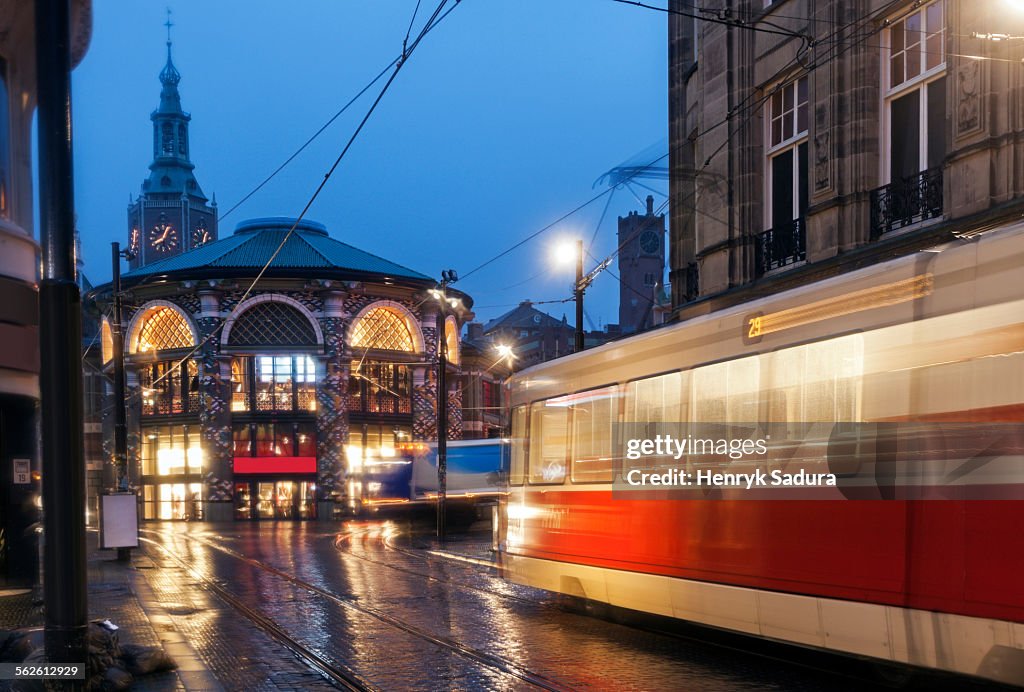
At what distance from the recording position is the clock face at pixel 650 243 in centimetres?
11050

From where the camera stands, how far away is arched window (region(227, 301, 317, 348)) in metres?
51.2

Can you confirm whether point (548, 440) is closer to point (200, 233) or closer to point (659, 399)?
point (659, 399)

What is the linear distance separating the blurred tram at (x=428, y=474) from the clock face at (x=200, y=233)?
129 meters

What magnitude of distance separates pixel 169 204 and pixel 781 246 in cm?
15305

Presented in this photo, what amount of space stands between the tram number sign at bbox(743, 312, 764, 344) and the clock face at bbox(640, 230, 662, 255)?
10172 centimetres

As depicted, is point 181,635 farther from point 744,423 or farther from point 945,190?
point 945,190

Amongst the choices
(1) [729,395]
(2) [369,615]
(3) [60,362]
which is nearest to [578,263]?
(2) [369,615]

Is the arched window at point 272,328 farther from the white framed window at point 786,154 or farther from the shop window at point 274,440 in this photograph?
the white framed window at point 786,154

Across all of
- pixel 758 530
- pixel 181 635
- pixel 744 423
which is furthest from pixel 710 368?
pixel 181 635

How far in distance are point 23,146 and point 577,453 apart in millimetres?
9861

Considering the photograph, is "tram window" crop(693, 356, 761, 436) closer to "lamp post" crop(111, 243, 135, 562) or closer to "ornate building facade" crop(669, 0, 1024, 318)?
"ornate building facade" crop(669, 0, 1024, 318)

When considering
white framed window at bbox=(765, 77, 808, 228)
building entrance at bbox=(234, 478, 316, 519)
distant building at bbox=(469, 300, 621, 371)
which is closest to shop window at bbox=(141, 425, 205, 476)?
building entrance at bbox=(234, 478, 316, 519)

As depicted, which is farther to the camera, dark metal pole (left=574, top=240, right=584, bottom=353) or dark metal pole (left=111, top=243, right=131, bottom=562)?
dark metal pole (left=111, top=243, right=131, bottom=562)

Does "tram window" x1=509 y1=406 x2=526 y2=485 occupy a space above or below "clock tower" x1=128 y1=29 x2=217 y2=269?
below
